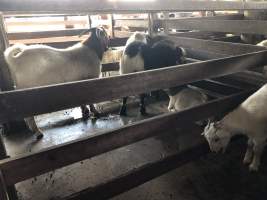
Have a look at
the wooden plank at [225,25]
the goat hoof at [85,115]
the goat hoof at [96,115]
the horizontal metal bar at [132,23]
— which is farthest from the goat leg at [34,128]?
the horizontal metal bar at [132,23]

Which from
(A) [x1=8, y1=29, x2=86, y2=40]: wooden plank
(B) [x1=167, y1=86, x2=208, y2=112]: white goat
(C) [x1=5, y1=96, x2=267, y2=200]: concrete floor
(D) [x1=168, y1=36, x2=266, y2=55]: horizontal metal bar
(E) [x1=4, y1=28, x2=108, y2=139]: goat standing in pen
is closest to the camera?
(C) [x1=5, y1=96, x2=267, y2=200]: concrete floor

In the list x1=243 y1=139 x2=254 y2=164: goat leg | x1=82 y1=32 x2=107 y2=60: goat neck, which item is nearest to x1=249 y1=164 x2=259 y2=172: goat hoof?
x1=243 y1=139 x2=254 y2=164: goat leg

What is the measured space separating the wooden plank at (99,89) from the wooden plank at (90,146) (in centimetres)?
29

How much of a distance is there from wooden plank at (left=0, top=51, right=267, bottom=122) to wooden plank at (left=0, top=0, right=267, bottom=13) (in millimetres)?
715

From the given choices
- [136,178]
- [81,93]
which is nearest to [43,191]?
[136,178]

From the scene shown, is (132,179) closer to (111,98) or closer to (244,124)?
(111,98)

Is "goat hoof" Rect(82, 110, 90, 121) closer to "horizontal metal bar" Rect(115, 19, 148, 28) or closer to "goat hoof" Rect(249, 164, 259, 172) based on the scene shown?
"horizontal metal bar" Rect(115, 19, 148, 28)

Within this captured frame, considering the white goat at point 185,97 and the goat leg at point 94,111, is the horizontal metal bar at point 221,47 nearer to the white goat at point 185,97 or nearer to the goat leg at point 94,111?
the white goat at point 185,97

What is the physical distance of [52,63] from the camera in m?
3.79

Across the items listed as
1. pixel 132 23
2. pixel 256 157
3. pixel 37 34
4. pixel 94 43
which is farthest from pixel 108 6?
pixel 132 23

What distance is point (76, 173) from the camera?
3291 millimetres

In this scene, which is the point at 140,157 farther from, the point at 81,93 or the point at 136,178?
the point at 81,93

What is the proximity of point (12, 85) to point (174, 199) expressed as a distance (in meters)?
2.56

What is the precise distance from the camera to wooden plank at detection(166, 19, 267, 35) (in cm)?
406
